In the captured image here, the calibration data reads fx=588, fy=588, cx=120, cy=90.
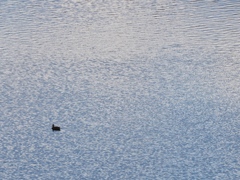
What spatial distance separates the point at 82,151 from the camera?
17.9 ft

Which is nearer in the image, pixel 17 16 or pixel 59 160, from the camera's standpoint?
pixel 59 160

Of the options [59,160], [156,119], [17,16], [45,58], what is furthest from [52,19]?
[59,160]

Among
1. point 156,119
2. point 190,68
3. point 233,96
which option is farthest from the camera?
point 190,68

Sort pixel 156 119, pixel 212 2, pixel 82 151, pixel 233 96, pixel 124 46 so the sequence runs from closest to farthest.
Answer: pixel 82 151 → pixel 156 119 → pixel 233 96 → pixel 124 46 → pixel 212 2

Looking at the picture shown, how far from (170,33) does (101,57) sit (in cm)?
128

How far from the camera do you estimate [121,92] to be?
21.8 feet

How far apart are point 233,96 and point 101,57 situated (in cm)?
189

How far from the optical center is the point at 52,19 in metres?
9.18

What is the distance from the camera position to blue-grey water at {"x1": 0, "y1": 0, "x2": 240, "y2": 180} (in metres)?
5.29

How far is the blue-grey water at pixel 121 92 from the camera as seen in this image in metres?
5.29

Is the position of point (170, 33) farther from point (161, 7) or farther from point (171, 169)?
point (171, 169)

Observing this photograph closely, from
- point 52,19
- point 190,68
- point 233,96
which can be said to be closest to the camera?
point 233,96

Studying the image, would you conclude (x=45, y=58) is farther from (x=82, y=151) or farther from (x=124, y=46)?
(x=82, y=151)

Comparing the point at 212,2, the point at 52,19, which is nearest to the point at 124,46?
the point at 52,19
